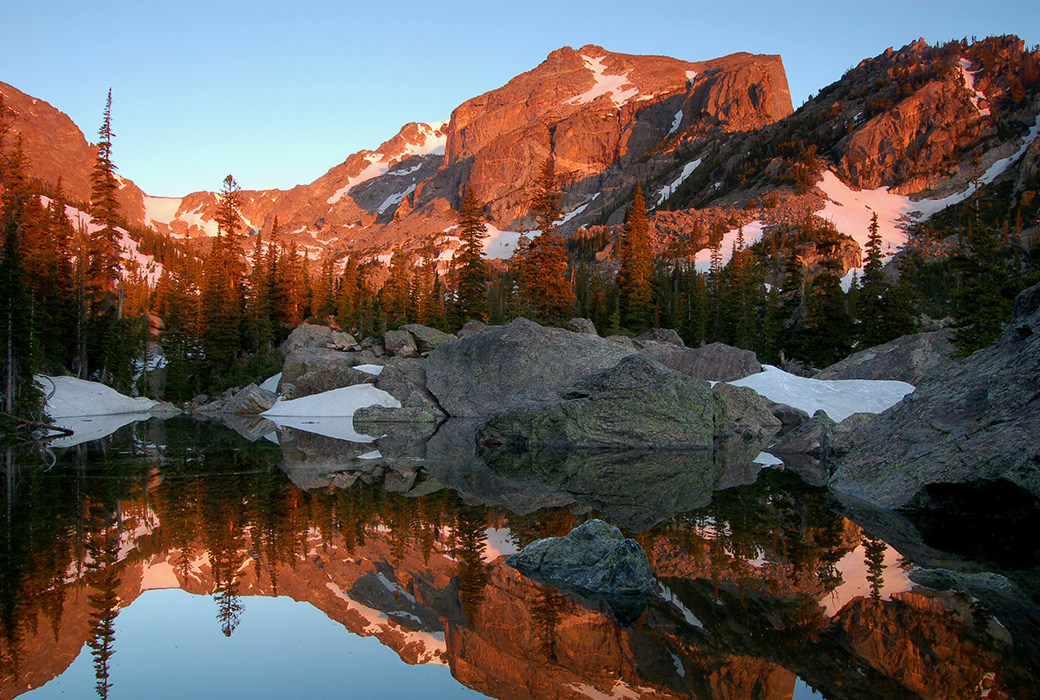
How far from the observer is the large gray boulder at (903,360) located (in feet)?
87.8

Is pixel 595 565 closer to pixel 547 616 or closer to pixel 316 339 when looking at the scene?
pixel 547 616

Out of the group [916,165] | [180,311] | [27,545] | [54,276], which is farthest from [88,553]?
[916,165]

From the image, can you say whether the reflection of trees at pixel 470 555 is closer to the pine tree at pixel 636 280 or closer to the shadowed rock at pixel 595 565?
the shadowed rock at pixel 595 565

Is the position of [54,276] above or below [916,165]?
below

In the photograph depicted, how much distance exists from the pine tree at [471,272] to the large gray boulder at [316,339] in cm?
843

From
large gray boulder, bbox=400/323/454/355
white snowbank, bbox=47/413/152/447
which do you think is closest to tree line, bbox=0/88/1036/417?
white snowbank, bbox=47/413/152/447

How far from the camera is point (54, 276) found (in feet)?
126

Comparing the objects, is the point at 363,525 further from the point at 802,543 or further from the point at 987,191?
the point at 987,191

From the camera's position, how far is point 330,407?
1094 inches

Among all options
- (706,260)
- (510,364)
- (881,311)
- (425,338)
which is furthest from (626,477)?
(706,260)

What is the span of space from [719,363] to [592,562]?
27.5m

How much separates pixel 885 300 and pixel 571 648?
39326 millimetres

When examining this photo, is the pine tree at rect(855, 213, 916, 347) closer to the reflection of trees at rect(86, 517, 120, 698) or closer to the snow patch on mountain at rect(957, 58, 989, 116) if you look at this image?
the reflection of trees at rect(86, 517, 120, 698)

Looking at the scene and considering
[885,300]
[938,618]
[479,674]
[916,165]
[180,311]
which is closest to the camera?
[479,674]
